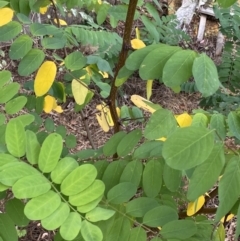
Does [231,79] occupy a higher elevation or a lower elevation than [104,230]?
lower

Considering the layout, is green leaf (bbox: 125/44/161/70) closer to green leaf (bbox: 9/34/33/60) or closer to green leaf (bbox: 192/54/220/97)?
green leaf (bbox: 192/54/220/97)

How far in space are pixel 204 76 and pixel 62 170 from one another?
290 mm

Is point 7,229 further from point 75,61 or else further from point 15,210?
point 75,61

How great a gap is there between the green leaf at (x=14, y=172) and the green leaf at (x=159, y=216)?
24cm

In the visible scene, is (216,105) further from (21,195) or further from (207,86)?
(21,195)

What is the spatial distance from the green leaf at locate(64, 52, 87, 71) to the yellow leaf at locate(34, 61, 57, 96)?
0.26 feet

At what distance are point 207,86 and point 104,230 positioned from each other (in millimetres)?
325

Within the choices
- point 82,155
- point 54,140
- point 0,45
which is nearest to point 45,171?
point 54,140

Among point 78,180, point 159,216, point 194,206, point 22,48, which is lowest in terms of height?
point 194,206

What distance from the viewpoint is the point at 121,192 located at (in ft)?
2.65

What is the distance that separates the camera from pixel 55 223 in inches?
26.0

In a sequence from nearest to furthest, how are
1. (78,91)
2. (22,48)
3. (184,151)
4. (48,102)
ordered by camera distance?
(184,151) < (22,48) < (78,91) < (48,102)

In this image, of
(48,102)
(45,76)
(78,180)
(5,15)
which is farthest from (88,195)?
(48,102)

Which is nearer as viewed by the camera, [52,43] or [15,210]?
[15,210]
